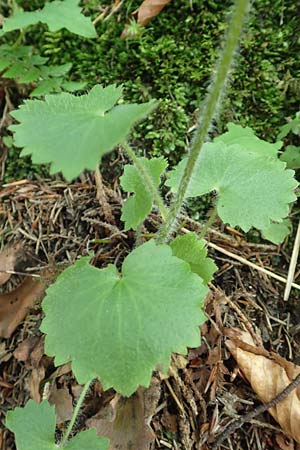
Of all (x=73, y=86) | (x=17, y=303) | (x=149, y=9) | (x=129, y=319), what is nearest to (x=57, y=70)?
(x=73, y=86)

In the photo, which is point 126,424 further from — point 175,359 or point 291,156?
point 291,156

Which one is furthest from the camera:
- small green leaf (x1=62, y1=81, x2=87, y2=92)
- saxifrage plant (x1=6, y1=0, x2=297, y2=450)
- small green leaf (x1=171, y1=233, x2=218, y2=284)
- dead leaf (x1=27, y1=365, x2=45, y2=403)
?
small green leaf (x1=62, y1=81, x2=87, y2=92)

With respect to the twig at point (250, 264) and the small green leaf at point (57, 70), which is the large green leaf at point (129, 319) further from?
the small green leaf at point (57, 70)

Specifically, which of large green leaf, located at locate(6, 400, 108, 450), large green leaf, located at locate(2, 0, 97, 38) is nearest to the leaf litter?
large green leaf, located at locate(6, 400, 108, 450)

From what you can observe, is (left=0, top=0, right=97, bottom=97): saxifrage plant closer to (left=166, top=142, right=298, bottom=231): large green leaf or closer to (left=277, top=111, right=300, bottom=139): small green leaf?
(left=166, top=142, right=298, bottom=231): large green leaf

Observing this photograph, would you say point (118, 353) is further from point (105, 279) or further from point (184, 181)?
point (184, 181)

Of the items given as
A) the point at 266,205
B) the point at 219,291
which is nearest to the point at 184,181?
the point at 266,205
